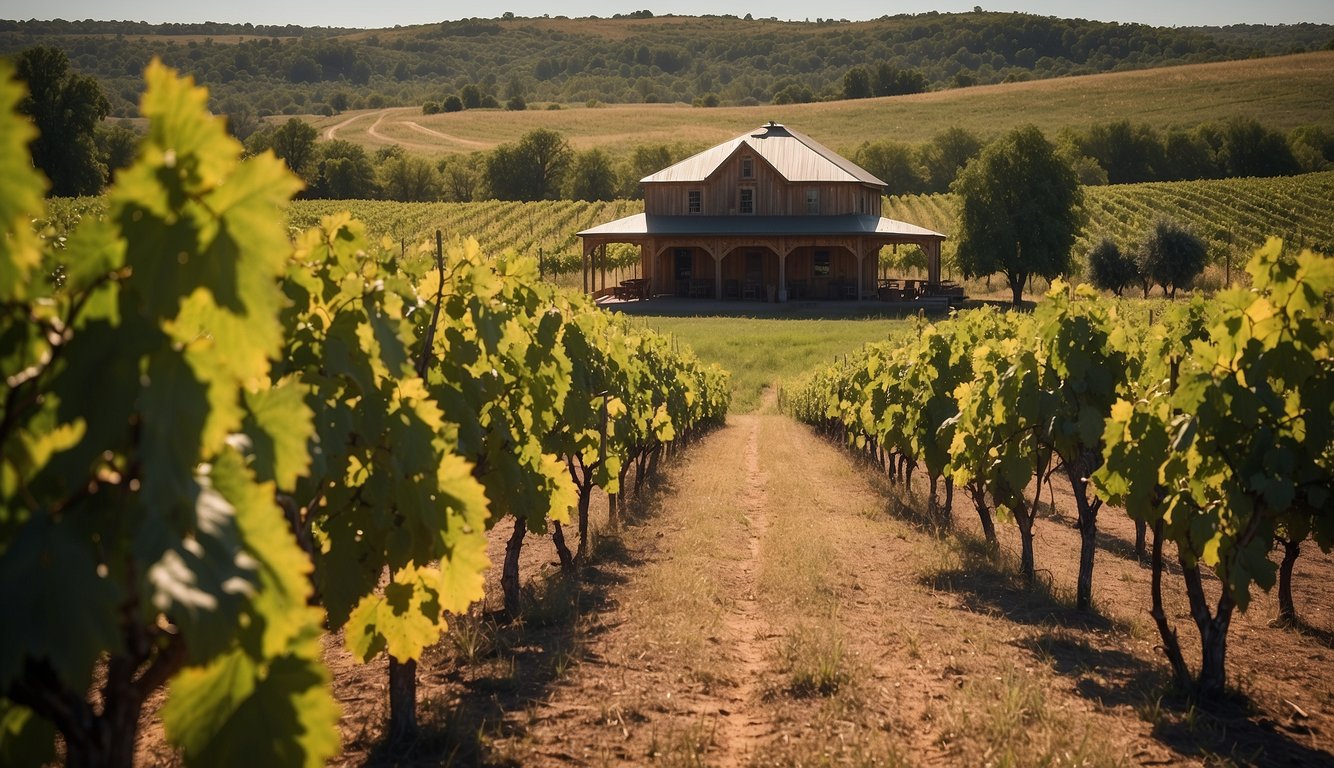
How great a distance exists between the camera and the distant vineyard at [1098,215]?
60.3m

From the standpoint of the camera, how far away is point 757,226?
4816cm

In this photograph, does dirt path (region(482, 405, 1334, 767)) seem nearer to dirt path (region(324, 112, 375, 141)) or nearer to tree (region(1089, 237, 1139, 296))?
tree (region(1089, 237, 1139, 296))

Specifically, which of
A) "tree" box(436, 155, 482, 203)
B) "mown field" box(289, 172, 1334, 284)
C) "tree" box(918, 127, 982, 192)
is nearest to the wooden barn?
"mown field" box(289, 172, 1334, 284)

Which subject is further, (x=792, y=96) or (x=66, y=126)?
(x=792, y=96)

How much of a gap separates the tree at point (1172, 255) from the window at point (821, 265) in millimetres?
15046

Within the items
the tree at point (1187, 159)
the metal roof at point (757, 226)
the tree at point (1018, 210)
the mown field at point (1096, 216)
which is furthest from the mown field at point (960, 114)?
the metal roof at point (757, 226)

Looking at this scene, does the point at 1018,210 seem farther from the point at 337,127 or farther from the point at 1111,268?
the point at 337,127

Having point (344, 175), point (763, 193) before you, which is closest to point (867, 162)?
point (344, 175)

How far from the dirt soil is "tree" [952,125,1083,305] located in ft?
133

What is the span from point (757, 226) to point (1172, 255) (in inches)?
784

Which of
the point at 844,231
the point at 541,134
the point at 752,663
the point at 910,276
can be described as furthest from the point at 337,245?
the point at 541,134

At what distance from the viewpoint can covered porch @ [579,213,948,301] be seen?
46562 mm

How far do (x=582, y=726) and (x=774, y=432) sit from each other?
18014 millimetres

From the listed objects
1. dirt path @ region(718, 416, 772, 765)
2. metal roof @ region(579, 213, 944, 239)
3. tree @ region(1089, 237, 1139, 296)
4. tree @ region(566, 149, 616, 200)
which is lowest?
dirt path @ region(718, 416, 772, 765)
